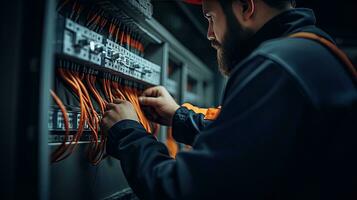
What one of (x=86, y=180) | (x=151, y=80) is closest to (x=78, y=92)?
(x=86, y=180)

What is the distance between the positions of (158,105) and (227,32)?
49 centimetres

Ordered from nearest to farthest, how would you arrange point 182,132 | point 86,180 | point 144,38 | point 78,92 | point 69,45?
point 69,45 → point 78,92 → point 86,180 → point 182,132 → point 144,38

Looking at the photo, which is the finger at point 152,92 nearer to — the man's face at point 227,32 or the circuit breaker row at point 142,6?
the circuit breaker row at point 142,6

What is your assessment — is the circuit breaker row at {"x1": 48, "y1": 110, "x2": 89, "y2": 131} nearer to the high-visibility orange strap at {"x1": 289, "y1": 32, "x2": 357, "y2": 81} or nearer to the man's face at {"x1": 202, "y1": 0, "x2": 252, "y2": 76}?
the man's face at {"x1": 202, "y1": 0, "x2": 252, "y2": 76}

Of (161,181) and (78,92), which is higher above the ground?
(78,92)

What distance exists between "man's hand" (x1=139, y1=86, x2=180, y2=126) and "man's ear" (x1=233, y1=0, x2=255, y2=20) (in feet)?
1.75

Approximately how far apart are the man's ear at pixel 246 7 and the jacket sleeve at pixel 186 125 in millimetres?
526

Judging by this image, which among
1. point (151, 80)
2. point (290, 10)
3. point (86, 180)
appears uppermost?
point (290, 10)

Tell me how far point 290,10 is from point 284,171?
0.44 meters

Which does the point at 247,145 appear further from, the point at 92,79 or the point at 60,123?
the point at 92,79

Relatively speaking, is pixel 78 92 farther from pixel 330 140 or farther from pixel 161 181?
pixel 330 140

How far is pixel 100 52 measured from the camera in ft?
3.27

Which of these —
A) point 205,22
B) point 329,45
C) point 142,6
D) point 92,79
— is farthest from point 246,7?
point 205,22

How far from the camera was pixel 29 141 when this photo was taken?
74 cm
